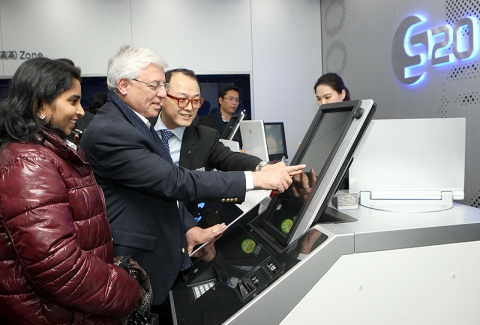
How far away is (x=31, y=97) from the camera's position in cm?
110

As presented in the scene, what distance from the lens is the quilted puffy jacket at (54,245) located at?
3.04 feet

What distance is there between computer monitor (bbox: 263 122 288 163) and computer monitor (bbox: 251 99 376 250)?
3.38 meters

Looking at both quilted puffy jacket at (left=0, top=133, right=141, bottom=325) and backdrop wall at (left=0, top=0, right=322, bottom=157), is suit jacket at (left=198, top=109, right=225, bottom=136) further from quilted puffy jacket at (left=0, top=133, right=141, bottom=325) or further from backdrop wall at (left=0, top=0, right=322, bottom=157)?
quilted puffy jacket at (left=0, top=133, right=141, bottom=325)

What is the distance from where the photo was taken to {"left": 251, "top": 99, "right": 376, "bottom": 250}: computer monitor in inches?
44.2

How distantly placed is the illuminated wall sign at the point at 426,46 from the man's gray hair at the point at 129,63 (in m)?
3.13

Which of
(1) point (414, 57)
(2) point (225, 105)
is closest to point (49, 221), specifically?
(1) point (414, 57)

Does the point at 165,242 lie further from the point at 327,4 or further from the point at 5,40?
the point at 327,4

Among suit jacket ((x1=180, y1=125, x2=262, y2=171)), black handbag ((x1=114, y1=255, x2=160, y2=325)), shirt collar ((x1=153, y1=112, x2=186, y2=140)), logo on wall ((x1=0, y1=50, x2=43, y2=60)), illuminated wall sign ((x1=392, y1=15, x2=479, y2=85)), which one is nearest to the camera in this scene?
black handbag ((x1=114, y1=255, x2=160, y2=325))

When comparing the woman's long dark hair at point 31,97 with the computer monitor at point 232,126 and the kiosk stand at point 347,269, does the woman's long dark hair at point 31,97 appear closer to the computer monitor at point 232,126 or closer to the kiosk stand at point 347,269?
the kiosk stand at point 347,269

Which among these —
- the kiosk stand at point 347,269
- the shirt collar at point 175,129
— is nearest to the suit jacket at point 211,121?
the shirt collar at point 175,129

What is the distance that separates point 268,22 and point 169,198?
514cm

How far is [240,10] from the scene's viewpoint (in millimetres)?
5840

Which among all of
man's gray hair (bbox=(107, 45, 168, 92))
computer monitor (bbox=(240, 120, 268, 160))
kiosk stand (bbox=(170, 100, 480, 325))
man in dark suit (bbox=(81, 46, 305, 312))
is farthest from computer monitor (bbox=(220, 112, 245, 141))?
kiosk stand (bbox=(170, 100, 480, 325))

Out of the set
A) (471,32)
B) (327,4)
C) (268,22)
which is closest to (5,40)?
(268,22)
